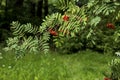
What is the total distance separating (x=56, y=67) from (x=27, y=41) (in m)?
7.54

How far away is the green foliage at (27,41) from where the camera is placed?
77.5 inches

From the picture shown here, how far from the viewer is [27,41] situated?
2.01 metres

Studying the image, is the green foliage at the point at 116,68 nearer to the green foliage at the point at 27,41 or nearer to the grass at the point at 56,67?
the green foliage at the point at 27,41

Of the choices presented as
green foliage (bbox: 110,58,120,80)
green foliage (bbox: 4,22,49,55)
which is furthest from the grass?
green foliage (bbox: 4,22,49,55)

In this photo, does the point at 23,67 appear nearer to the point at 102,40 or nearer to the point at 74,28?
the point at 102,40

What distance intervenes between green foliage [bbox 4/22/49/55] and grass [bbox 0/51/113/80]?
20.8ft

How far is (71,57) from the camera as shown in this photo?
37.0 ft

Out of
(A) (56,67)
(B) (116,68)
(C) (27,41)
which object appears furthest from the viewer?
(A) (56,67)

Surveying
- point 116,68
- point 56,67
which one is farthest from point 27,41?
point 56,67

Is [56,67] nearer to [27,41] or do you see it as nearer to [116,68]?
[116,68]

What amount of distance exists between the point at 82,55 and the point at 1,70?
11.2 feet

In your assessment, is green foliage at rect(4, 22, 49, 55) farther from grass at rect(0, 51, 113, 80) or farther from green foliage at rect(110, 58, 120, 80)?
grass at rect(0, 51, 113, 80)

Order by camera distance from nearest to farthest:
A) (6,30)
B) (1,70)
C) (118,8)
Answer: (118,8), (1,70), (6,30)

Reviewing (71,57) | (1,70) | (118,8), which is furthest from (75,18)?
(71,57)
